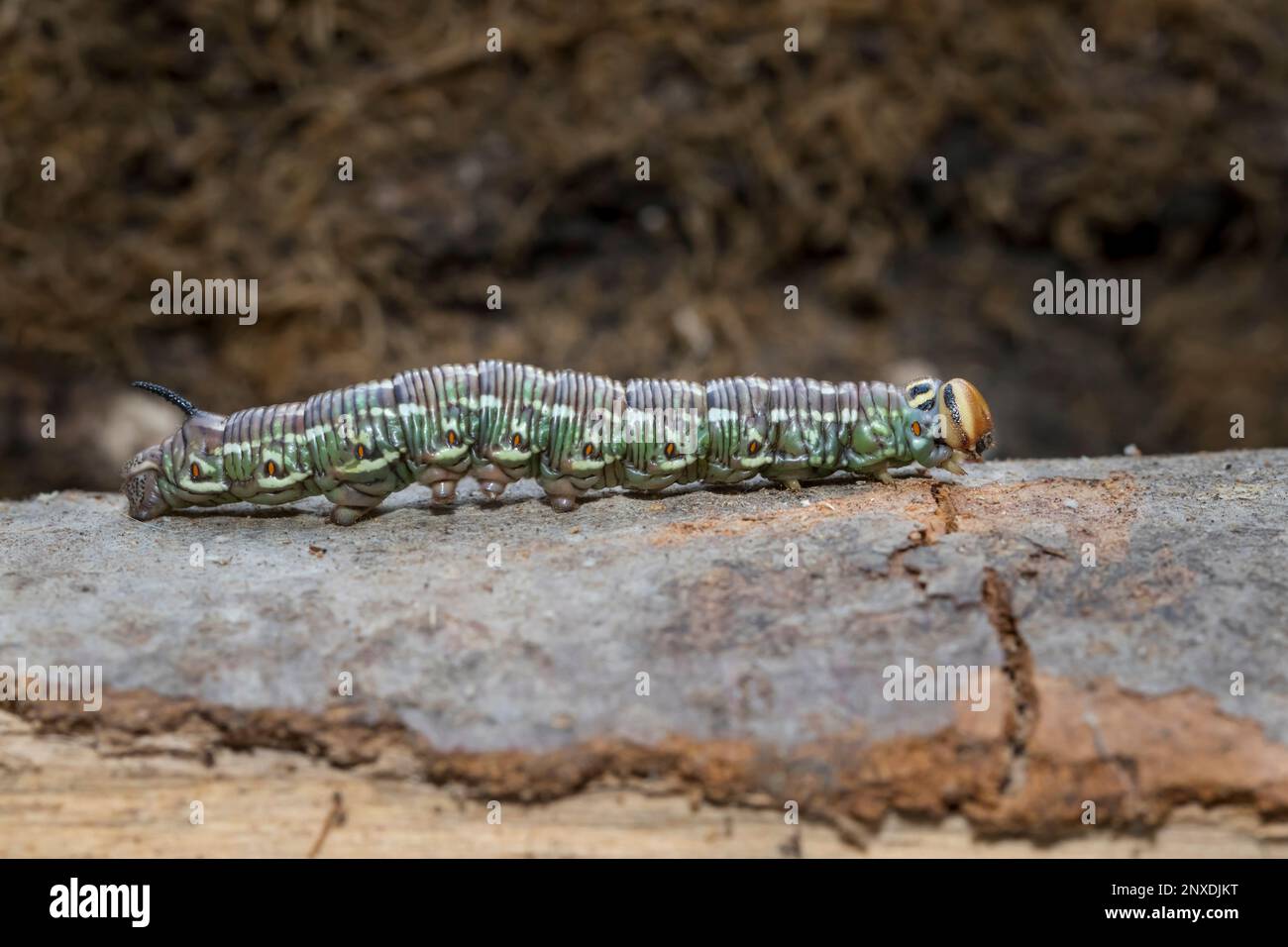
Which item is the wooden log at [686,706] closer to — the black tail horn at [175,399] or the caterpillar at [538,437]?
the caterpillar at [538,437]

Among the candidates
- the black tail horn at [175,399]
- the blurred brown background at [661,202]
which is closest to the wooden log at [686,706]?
the black tail horn at [175,399]

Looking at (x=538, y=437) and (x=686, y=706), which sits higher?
(x=538, y=437)

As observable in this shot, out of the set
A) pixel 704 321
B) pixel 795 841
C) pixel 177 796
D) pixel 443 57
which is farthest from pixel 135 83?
pixel 795 841

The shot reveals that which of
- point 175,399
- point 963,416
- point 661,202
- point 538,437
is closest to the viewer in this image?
point 538,437

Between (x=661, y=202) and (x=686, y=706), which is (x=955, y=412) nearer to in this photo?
(x=686, y=706)

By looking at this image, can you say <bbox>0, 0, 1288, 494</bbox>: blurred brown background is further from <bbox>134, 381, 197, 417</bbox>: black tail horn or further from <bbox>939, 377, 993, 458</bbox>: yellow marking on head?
<bbox>939, 377, 993, 458</bbox>: yellow marking on head

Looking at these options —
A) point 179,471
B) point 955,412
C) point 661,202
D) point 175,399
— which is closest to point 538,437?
point 179,471

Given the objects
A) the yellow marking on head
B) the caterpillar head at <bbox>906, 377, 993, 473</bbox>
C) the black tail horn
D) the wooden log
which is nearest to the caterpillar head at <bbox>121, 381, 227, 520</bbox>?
the black tail horn

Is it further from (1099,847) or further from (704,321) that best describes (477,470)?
(704,321)
